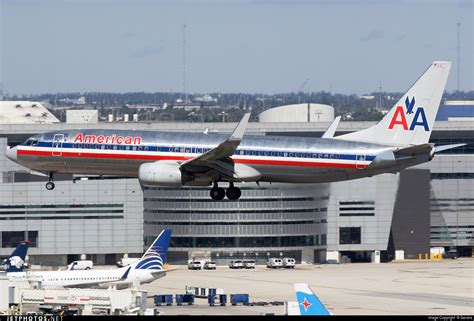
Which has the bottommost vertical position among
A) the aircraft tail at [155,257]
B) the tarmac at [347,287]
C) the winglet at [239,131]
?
the tarmac at [347,287]

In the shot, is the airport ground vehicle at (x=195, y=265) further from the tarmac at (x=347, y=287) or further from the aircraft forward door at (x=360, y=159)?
the aircraft forward door at (x=360, y=159)

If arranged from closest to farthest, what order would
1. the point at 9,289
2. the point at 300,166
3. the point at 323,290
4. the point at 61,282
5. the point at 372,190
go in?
the point at 300,166 < the point at 9,289 < the point at 61,282 < the point at 323,290 < the point at 372,190

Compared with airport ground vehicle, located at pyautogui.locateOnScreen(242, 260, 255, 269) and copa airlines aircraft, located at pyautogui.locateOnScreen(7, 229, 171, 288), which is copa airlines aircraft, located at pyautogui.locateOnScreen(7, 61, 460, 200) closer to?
copa airlines aircraft, located at pyautogui.locateOnScreen(7, 229, 171, 288)

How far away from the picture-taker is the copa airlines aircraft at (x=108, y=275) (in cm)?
14262

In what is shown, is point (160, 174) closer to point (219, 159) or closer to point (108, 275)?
point (219, 159)

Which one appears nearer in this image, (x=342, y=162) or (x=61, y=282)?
(x=342, y=162)

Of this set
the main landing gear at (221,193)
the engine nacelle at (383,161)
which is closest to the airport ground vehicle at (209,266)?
the main landing gear at (221,193)

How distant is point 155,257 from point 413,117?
4422 centimetres

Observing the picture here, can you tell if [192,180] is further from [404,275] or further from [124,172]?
[404,275]

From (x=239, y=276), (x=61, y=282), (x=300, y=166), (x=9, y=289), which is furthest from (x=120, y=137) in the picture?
(x=239, y=276)

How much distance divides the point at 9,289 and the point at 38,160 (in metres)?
17.1

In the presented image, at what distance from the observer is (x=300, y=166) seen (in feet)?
346

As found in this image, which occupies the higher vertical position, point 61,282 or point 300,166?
point 300,166

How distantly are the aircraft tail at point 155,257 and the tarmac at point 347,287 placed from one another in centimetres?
600
